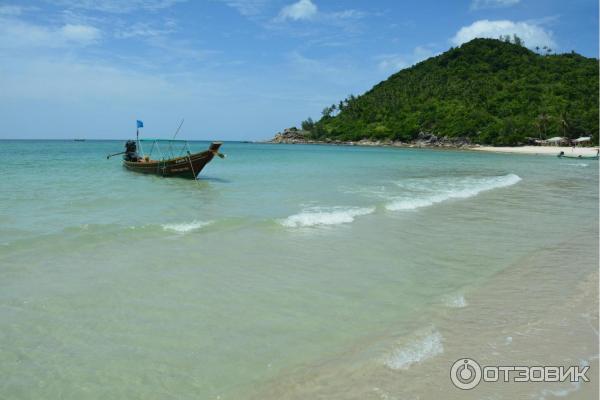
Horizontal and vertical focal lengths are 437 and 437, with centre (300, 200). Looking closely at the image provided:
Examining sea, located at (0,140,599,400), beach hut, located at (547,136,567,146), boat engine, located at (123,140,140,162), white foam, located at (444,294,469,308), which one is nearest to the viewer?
sea, located at (0,140,599,400)

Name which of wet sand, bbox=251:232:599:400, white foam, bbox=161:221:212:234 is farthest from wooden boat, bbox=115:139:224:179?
wet sand, bbox=251:232:599:400

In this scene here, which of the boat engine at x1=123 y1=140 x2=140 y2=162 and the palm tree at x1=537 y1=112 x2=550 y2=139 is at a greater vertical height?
the palm tree at x1=537 y1=112 x2=550 y2=139

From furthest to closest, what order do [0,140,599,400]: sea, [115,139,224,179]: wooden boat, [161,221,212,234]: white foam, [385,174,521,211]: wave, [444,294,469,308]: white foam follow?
[115,139,224,179]: wooden boat
[385,174,521,211]: wave
[161,221,212,234]: white foam
[444,294,469,308]: white foam
[0,140,599,400]: sea

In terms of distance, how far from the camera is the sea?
4.18 m

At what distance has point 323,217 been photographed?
12406 millimetres

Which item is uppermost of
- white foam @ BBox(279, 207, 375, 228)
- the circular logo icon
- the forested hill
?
the forested hill

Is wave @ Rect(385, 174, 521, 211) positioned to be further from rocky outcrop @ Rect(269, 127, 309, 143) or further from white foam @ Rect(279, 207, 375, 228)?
rocky outcrop @ Rect(269, 127, 309, 143)

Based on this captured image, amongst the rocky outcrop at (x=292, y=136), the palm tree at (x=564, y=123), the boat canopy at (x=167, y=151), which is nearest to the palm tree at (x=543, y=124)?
the palm tree at (x=564, y=123)

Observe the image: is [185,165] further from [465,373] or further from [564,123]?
[564,123]

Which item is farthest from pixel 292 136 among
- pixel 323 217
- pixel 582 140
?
pixel 323 217

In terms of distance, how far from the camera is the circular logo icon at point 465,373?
13.2ft

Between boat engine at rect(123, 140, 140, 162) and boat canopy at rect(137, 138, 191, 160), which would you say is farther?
boat engine at rect(123, 140, 140, 162)

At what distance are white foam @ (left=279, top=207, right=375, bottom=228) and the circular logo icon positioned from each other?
7153 millimetres

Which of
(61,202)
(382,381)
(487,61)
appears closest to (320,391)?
(382,381)
